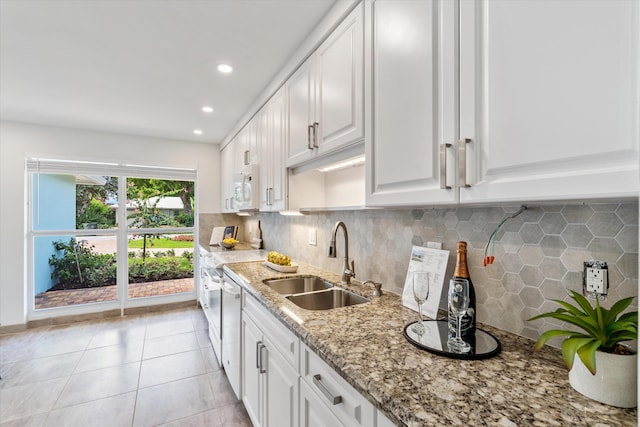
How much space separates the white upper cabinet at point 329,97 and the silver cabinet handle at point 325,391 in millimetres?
965

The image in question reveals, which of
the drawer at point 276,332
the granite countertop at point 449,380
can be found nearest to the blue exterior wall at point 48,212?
the drawer at point 276,332

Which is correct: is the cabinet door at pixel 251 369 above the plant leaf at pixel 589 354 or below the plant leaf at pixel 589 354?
below

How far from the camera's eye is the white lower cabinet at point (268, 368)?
1217 millimetres

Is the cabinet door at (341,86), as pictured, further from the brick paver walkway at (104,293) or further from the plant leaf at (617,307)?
the brick paver walkway at (104,293)

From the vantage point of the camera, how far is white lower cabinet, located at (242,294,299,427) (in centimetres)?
122

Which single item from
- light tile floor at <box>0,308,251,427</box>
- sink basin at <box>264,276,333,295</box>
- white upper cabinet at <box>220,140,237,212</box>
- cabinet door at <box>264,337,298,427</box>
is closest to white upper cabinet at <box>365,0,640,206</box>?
cabinet door at <box>264,337,298,427</box>

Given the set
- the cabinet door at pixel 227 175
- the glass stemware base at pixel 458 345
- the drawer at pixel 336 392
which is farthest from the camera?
the cabinet door at pixel 227 175

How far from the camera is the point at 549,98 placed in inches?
26.0

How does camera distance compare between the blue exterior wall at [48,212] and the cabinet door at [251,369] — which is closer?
the cabinet door at [251,369]

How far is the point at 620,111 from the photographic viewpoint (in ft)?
1.82

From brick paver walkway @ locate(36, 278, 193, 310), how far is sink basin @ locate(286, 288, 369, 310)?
338 cm

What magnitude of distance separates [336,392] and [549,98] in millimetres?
958

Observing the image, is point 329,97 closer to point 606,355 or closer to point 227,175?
point 606,355

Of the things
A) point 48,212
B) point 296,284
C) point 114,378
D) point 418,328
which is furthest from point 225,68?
point 48,212
